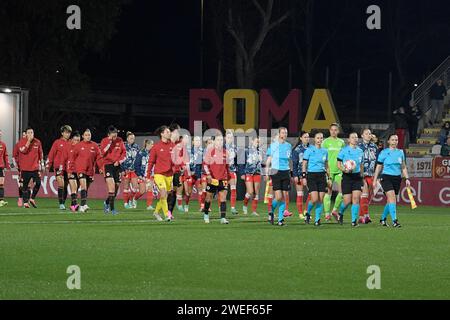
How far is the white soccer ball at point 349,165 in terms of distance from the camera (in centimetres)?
2620

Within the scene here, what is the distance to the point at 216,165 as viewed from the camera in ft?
87.5

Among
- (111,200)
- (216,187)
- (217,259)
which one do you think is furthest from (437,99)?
(217,259)

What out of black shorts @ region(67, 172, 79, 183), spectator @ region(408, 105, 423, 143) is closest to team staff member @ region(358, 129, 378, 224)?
black shorts @ region(67, 172, 79, 183)

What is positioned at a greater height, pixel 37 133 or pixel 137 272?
pixel 37 133

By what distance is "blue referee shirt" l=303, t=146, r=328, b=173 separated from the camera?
1062 inches

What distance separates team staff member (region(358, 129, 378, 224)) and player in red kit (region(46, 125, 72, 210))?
892 centimetres

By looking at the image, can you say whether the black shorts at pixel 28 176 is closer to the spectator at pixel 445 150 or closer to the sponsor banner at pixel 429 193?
the sponsor banner at pixel 429 193

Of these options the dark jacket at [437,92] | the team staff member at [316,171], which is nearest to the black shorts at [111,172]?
the team staff member at [316,171]

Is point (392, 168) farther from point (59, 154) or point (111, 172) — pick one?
point (59, 154)

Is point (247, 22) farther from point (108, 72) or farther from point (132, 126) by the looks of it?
point (108, 72)

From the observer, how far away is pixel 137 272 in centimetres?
1628

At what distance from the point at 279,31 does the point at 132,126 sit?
1272cm

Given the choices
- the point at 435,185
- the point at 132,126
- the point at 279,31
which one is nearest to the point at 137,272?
the point at 435,185
